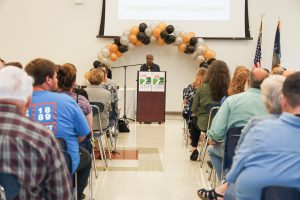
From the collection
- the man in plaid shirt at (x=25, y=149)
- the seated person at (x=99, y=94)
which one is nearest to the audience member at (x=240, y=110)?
the man in plaid shirt at (x=25, y=149)

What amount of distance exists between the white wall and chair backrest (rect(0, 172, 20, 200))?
29.4ft

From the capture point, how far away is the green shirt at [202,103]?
5.21 meters

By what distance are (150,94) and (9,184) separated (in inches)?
276

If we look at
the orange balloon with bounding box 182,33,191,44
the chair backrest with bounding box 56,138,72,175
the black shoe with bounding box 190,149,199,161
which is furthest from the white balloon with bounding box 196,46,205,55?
the chair backrest with bounding box 56,138,72,175

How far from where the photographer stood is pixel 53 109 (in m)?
2.90

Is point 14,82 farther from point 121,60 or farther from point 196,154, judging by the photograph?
point 121,60

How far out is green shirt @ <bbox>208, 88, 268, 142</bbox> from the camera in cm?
347

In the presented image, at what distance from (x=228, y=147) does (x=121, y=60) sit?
7635 millimetres

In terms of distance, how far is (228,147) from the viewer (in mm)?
3289

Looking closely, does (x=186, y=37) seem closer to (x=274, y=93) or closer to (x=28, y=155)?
(x=274, y=93)

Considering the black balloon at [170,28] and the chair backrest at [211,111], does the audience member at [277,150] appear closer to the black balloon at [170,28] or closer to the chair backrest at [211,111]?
the chair backrest at [211,111]

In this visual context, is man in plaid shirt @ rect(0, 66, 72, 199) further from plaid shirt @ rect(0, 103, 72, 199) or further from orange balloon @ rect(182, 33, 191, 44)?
orange balloon @ rect(182, 33, 191, 44)

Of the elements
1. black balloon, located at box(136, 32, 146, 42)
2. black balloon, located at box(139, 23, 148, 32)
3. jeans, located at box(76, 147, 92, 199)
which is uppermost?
black balloon, located at box(139, 23, 148, 32)

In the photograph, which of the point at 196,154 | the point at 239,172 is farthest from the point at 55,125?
the point at 196,154
